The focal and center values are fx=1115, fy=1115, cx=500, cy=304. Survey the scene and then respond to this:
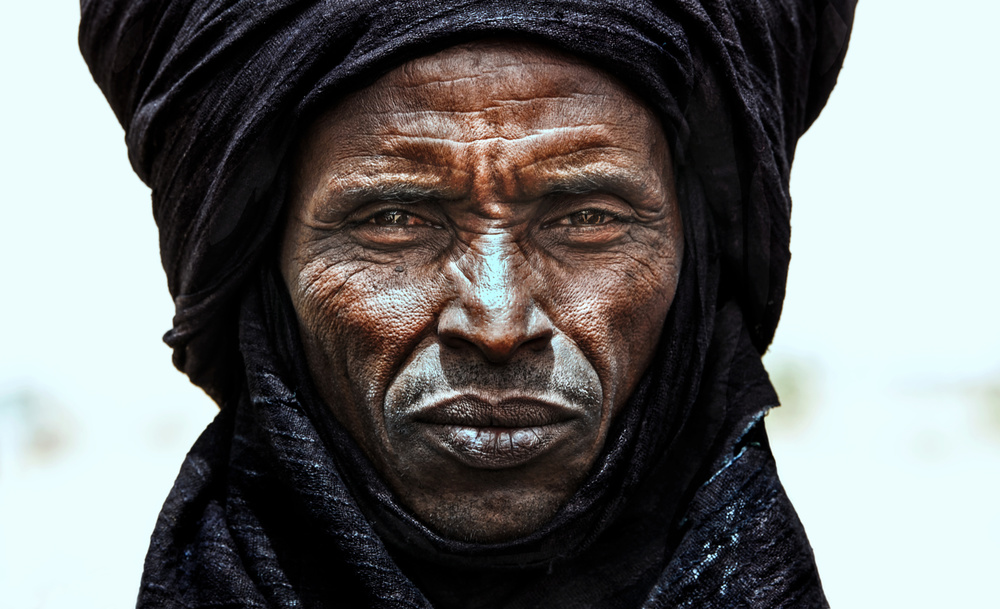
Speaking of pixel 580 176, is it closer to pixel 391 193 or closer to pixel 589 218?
pixel 589 218

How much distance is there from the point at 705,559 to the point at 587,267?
583 mm

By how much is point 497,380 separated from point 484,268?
0.20m

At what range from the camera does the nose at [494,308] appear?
191 cm

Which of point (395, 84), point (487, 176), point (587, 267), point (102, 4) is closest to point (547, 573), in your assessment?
point (587, 267)

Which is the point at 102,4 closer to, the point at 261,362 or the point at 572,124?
the point at 261,362

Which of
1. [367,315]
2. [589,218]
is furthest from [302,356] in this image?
[589,218]

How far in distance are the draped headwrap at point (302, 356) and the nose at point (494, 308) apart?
305 millimetres

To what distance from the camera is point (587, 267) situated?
2.04 metres

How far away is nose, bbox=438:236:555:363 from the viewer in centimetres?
191

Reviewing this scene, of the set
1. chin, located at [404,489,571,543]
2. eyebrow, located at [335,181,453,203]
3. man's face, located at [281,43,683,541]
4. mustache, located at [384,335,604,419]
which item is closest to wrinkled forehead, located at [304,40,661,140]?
man's face, located at [281,43,683,541]

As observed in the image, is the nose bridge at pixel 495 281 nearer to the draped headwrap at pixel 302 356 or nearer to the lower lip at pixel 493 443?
the lower lip at pixel 493 443

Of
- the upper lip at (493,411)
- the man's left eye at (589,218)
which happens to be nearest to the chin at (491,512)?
the upper lip at (493,411)

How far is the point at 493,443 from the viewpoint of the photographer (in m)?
1.96

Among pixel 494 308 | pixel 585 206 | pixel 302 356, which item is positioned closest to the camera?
pixel 494 308
